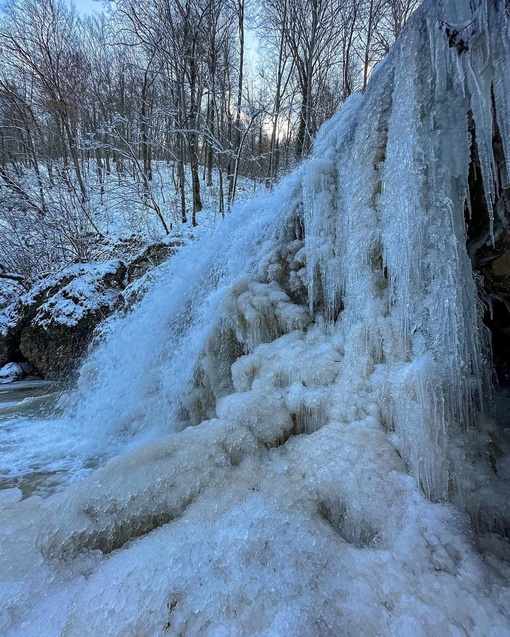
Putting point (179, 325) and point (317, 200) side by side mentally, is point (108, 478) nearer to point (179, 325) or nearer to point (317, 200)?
point (179, 325)

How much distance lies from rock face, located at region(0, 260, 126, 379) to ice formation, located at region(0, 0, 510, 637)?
4269 mm

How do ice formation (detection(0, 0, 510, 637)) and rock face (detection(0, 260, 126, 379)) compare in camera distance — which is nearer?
ice formation (detection(0, 0, 510, 637))

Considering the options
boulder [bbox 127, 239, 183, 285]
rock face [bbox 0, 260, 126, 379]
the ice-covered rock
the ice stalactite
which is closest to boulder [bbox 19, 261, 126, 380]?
rock face [bbox 0, 260, 126, 379]

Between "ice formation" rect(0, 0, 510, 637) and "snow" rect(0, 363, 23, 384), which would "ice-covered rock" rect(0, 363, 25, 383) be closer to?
"snow" rect(0, 363, 23, 384)

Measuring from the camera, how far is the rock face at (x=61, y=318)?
6.66 m

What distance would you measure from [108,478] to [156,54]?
11109 mm

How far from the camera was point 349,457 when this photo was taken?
5.37ft

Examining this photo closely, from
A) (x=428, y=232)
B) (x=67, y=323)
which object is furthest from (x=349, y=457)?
(x=67, y=323)

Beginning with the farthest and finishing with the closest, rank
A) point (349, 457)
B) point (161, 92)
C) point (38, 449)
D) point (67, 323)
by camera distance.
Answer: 1. point (161, 92)
2. point (67, 323)
3. point (38, 449)
4. point (349, 457)

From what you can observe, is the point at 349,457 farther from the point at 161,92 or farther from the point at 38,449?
the point at 161,92

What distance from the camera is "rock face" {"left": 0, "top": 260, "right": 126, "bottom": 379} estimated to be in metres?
6.66

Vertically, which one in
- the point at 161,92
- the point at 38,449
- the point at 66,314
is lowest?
the point at 38,449

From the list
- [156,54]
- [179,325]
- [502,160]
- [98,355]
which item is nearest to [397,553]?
[502,160]

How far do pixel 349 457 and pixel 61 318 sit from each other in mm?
6719
